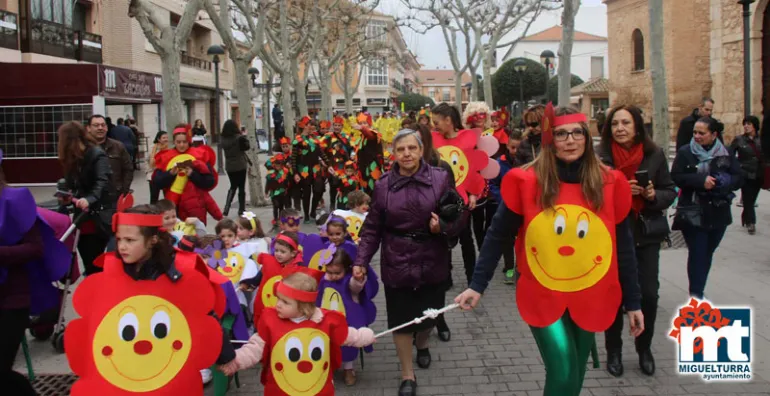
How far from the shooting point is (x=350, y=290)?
5.10 meters

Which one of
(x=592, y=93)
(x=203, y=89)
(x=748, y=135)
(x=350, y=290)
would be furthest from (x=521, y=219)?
(x=592, y=93)

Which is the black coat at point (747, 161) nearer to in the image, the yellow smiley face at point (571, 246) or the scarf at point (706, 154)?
the scarf at point (706, 154)

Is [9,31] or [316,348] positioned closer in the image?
[316,348]

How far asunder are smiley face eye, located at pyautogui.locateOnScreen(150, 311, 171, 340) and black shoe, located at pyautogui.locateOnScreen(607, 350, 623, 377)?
3.10m

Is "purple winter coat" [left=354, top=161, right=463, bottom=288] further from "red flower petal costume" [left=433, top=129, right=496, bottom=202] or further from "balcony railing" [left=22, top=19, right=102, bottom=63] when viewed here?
"balcony railing" [left=22, top=19, right=102, bottom=63]

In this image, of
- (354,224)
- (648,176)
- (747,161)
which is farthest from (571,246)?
(747,161)

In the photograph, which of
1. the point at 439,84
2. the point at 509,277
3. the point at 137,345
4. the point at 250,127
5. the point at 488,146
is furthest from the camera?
the point at 439,84

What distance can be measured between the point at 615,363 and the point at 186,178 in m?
4.56

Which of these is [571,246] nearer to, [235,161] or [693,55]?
[235,161]

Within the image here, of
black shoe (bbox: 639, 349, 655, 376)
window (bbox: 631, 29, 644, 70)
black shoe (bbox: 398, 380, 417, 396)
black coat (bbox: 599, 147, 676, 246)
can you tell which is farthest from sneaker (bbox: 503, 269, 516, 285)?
window (bbox: 631, 29, 644, 70)

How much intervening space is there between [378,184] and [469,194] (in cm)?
229

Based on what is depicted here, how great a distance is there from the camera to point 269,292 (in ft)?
17.2

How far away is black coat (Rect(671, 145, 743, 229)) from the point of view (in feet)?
20.2

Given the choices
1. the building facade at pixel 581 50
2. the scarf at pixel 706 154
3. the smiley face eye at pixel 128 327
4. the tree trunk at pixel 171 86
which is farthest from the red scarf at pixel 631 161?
the building facade at pixel 581 50
